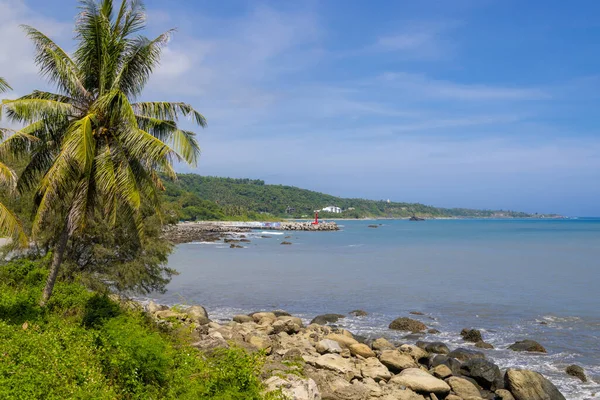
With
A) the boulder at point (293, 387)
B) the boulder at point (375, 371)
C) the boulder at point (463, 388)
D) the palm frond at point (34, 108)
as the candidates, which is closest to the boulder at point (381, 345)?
the boulder at point (375, 371)

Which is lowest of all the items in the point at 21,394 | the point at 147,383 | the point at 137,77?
the point at 147,383

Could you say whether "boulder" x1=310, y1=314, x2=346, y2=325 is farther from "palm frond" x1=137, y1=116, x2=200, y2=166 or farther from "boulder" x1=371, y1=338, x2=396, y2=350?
"palm frond" x1=137, y1=116, x2=200, y2=166

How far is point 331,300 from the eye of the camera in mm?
28828

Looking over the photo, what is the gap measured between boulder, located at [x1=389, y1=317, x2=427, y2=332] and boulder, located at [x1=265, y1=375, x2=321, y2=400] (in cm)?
1171

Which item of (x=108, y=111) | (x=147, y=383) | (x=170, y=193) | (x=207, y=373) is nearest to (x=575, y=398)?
(x=207, y=373)

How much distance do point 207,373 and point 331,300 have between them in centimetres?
→ 1956

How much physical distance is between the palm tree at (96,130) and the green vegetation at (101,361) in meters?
1.26

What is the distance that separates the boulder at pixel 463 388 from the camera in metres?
13.2

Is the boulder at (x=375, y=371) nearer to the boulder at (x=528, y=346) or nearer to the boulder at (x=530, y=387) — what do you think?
the boulder at (x=530, y=387)

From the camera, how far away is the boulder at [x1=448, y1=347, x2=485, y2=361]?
16.3m

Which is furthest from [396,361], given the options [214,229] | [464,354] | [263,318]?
[214,229]

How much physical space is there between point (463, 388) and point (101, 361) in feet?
32.6

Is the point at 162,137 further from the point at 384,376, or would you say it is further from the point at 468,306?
the point at 468,306

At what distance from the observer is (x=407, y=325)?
837 inches
